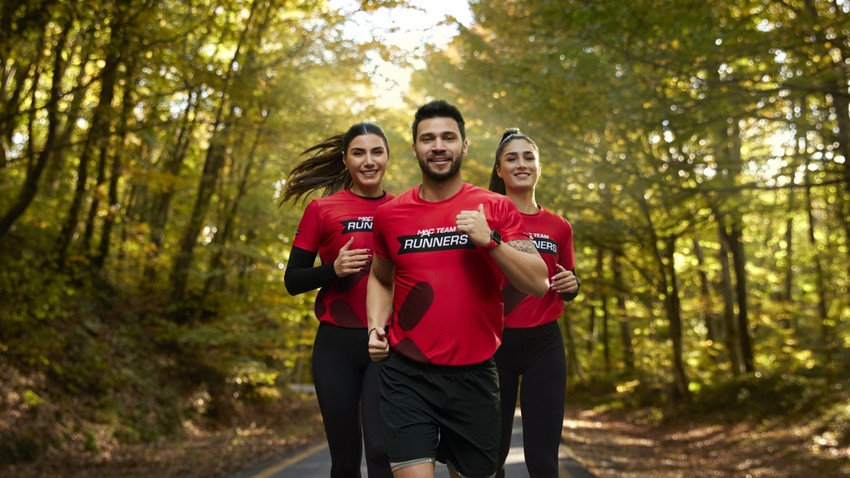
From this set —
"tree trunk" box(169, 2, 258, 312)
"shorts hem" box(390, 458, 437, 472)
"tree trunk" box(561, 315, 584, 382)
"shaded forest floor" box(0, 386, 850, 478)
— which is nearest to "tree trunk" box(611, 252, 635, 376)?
"tree trunk" box(561, 315, 584, 382)

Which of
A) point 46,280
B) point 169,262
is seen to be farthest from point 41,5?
point 169,262

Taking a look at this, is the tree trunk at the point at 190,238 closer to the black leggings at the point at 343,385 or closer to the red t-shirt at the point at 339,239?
the red t-shirt at the point at 339,239

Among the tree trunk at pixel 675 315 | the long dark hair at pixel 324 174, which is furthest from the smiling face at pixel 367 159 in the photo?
the tree trunk at pixel 675 315

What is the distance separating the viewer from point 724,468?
38.9 ft

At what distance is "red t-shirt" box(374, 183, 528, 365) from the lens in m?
3.32

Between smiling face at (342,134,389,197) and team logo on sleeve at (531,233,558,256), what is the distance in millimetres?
1181

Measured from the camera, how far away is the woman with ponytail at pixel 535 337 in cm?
472

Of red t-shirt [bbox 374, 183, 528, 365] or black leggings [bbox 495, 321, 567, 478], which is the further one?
black leggings [bbox 495, 321, 567, 478]

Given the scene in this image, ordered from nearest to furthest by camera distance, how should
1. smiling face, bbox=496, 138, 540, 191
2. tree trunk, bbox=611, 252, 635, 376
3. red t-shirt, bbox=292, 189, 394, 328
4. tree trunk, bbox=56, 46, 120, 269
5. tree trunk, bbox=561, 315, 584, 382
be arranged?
red t-shirt, bbox=292, 189, 394, 328 < smiling face, bbox=496, 138, 540, 191 < tree trunk, bbox=56, 46, 120, 269 < tree trunk, bbox=611, 252, 635, 376 < tree trunk, bbox=561, 315, 584, 382

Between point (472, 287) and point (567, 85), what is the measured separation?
6.53 meters

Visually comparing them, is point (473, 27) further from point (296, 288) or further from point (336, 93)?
point (296, 288)

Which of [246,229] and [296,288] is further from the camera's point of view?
[246,229]

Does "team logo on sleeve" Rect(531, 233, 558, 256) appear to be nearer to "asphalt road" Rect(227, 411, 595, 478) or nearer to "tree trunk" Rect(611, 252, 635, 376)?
"asphalt road" Rect(227, 411, 595, 478)

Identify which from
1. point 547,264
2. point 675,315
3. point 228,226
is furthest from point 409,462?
point 675,315
